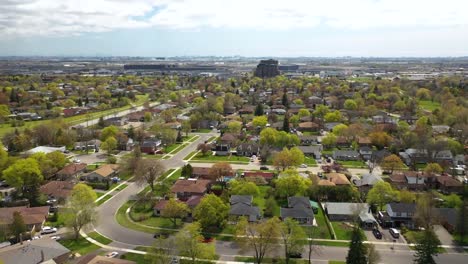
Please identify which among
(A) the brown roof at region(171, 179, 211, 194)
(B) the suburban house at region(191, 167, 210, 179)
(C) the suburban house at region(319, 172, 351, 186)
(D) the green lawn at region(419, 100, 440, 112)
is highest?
(D) the green lawn at region(419, 100, 440, 112)

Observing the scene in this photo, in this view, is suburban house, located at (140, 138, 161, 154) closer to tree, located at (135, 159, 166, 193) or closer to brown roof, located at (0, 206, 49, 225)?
tree, located at (135, 159, 166, 193)

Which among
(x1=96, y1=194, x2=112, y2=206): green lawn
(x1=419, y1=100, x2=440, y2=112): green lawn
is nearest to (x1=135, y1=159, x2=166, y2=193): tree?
(x1=96, y1=194, x2=112, y2=206): green lawn

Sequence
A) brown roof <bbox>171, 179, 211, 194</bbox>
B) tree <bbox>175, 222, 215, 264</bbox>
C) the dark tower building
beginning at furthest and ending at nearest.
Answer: the dark tower building < brown roof <bbox>171, 179, 211, 194</bbox> < tree <bbox>175, 222, 215, 264</bbox>

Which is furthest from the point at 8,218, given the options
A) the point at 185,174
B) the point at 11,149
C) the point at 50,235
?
the point at 11,149

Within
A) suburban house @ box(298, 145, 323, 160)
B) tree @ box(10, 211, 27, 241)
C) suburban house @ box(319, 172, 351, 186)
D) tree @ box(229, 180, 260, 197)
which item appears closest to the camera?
tree @ box(10, 211, 27, 241)

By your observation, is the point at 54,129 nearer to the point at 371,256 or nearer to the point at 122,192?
the point at 122,192

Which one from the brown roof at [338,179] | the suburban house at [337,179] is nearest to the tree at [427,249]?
the suburban house at [337,179]

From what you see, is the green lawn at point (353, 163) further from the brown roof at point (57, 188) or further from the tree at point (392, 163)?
the brown roof at point (57, 188)

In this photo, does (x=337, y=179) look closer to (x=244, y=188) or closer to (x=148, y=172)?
(x=244, y=188)
